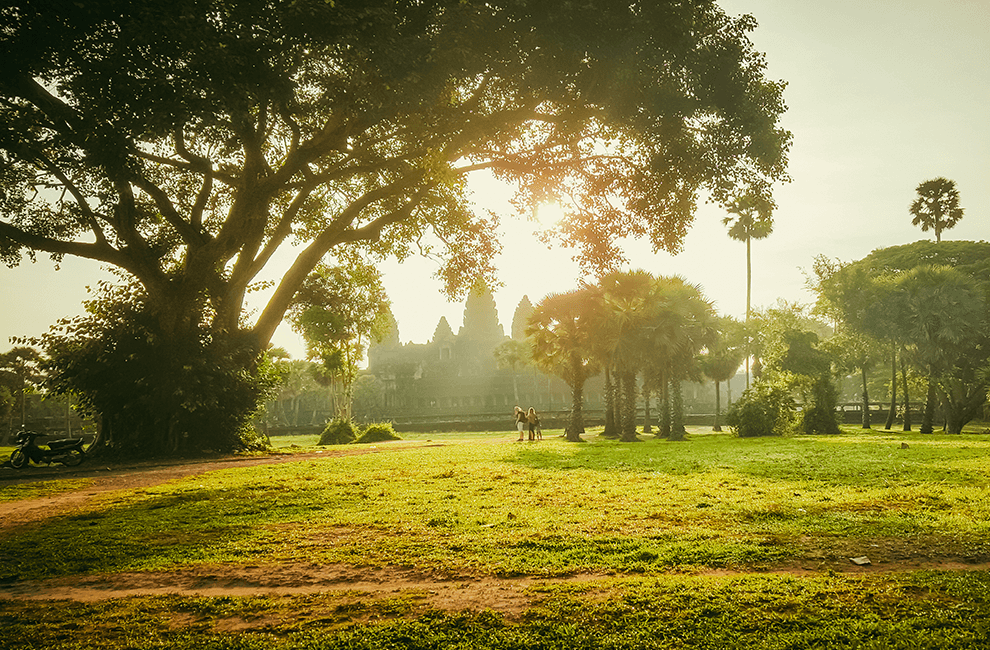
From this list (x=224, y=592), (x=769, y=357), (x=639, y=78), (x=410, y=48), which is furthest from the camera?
(x=769, y=357)

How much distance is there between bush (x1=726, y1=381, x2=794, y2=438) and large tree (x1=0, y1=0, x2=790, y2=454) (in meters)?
16.3

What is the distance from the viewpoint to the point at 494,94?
472 inches

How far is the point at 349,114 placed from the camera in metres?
11.1

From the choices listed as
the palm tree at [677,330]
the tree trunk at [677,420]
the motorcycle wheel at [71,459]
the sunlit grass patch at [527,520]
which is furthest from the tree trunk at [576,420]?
the motorcycle wheel at [71,459]

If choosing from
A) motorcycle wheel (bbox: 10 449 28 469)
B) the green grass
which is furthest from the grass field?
motorcycle wheel (bbox: 10 449 28 469)

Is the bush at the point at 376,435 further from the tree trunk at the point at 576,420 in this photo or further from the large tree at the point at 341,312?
the tree trunk at the point at 576,420

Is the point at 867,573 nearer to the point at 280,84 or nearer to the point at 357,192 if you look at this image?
the point at 280,84

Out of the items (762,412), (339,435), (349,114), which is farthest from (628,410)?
(349,114)

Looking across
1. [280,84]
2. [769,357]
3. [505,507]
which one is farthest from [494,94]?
[769,357]

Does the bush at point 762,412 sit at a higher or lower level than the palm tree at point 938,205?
lower

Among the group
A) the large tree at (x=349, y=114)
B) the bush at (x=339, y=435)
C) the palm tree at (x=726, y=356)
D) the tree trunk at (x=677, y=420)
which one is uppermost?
the large tree at (x=349, y=114)

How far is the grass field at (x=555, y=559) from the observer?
2.88 metres

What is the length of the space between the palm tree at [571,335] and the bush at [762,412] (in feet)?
24.4

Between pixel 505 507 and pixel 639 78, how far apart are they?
786 centimetres
